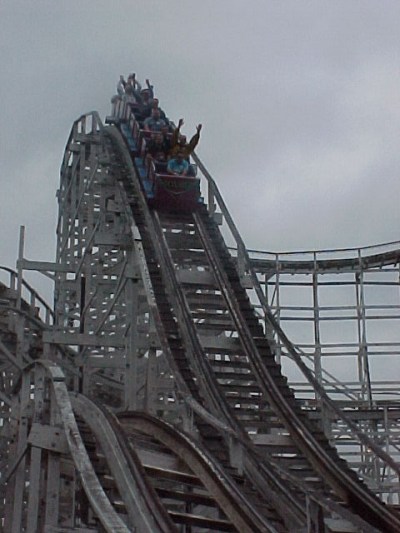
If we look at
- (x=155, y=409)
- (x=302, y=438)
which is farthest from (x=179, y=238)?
(x=302, y=438)

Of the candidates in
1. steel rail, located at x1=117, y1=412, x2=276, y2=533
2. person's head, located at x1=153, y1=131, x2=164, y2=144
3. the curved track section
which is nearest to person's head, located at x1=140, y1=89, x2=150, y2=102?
person's head, located at x1=153, y1=131, x2=164, y2=144

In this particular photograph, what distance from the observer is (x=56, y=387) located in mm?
6332

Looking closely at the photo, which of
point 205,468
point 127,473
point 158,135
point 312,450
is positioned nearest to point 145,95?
point 158,135

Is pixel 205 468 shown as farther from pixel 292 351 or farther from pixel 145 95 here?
pixel 145 95

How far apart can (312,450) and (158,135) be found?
7.26 meters

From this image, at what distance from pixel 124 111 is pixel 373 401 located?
7028 millimetres

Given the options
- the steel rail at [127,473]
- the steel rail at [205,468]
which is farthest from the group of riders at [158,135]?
the steel rail at [127,473]

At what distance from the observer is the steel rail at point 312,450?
6895 mm

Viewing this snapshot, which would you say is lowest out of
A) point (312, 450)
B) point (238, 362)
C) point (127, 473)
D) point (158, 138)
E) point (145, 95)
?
point (127, 473)

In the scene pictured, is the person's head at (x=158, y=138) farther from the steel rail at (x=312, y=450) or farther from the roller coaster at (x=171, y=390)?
the steel rail at (x=312, y=450)

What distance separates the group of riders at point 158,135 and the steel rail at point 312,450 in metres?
2.88

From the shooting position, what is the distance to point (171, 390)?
9.18 m

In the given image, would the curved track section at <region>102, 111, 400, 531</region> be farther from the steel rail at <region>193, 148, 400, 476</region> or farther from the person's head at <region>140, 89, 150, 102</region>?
the person's head at <region>140, 89, 150, 102</region>

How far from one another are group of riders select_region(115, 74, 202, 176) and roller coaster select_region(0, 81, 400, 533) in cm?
25
